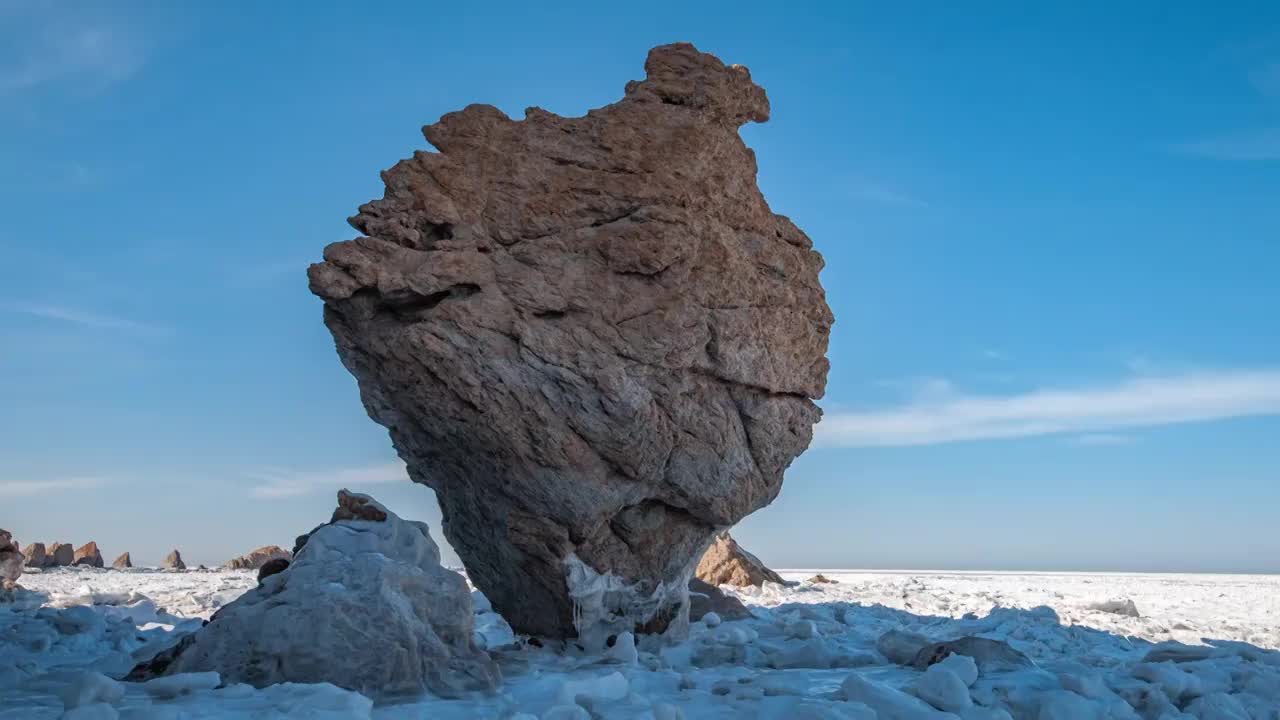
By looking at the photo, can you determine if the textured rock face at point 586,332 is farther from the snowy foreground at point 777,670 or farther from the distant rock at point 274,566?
the distant rock at point 274,566

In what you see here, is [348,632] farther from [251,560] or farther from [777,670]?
[251,560]

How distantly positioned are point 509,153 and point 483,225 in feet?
2.27

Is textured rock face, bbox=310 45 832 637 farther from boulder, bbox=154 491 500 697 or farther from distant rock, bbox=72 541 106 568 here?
distant rock, bbox=72 541 106 568

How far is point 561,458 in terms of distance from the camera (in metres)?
8.27

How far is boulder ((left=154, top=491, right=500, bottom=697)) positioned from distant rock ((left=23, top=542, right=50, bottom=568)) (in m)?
20.7

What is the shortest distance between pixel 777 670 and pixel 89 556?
24506 mm

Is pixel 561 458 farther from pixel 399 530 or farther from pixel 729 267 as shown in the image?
pixel 729 267

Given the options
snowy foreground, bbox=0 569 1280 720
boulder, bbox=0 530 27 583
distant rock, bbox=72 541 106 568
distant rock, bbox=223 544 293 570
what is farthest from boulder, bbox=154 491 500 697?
distant rock, bbox=72 541 106 568

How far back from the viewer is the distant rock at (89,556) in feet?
87.0

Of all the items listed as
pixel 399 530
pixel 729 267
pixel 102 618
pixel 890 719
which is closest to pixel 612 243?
pixel 729 267

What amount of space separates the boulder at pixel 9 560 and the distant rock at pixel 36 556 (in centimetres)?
1025

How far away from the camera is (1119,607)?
582 inches

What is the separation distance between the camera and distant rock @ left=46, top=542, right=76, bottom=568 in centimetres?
2490

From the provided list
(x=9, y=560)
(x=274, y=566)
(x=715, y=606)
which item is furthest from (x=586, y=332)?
(x=9, y=560)
